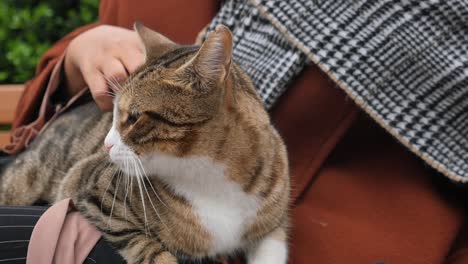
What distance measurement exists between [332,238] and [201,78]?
458mm

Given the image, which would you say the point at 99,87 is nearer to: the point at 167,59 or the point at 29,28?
the point at 167,59

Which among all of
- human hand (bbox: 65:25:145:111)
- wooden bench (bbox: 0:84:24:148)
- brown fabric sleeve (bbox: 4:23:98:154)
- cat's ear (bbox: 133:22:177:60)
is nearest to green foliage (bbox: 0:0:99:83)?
wooden bench (bbox: 0:84:24:148)

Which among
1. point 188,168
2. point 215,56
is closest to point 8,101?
point 188,168

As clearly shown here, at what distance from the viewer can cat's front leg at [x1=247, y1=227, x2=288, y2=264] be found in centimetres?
108

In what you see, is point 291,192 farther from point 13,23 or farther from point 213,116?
point 13,23

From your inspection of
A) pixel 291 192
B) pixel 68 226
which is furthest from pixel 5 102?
pixel 291 192

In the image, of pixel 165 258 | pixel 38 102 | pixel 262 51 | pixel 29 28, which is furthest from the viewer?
pixel 29 28

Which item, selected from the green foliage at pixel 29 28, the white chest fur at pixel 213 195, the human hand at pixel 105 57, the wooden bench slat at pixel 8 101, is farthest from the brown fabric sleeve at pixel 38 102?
the green foliage at pixel 29 28

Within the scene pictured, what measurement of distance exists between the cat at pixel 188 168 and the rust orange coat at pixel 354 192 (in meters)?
0.06

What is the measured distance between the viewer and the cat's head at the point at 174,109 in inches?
35.9

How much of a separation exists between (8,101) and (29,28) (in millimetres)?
669

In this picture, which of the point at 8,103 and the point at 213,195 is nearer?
the point at 213,195

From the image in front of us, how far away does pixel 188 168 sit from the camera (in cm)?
99

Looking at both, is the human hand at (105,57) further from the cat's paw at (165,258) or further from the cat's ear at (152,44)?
the cat's paw at (165,258)
